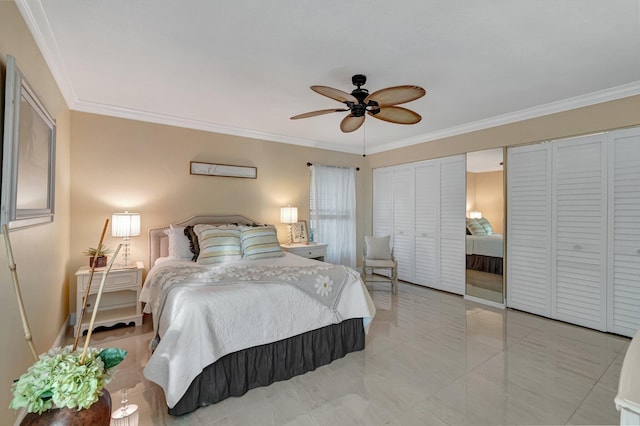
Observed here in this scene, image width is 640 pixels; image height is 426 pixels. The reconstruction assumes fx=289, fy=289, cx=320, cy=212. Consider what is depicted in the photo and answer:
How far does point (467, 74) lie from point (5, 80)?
3.21 metres

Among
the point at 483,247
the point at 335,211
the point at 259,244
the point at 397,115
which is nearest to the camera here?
the point at 397,115

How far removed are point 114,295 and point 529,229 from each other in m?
5.19

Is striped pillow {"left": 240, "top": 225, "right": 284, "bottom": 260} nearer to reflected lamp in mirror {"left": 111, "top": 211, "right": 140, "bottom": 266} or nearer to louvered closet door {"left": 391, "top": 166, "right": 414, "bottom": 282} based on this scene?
reflected lamp in mirror {"left": 111, "top": 211, "right": 140, "bottom": 266}

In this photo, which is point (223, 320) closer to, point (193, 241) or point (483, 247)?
point (193, 241)

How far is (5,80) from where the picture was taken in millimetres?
1437

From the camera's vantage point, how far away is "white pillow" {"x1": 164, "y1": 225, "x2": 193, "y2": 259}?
3.44 meters

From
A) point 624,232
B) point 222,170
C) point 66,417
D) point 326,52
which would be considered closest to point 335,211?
point 222,170

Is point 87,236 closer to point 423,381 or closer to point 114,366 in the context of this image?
point 114,366

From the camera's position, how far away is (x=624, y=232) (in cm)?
296

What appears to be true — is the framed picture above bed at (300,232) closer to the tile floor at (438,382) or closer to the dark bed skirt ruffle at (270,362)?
the tile floor at (438,382)

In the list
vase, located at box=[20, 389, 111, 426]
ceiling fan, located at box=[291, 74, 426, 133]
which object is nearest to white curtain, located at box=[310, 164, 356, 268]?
ceiling fan, located at box=[291, 74, 426, 133]

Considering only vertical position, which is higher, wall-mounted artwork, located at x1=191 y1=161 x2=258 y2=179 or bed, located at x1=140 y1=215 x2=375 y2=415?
wall-mounted artwork, located at x1=191 y1=161 x2=258 y2=179

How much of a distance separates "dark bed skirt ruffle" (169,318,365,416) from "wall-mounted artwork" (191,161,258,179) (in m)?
2.72

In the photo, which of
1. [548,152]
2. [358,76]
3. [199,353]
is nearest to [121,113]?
[358,76]
